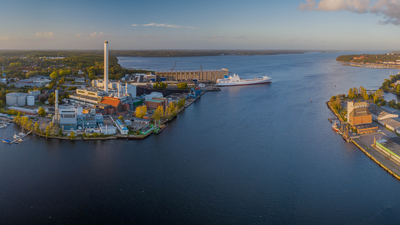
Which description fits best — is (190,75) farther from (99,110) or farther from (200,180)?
(200,180)

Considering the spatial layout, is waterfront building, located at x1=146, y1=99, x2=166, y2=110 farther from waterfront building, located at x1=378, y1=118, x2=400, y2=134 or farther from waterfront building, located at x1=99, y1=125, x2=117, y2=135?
waterfront building, located at x1=378, y1=118, x2=400, y2=134

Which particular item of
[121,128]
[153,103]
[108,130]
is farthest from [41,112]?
[153,103]

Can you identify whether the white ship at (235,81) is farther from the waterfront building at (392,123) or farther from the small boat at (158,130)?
the waterfront building at (392,123)

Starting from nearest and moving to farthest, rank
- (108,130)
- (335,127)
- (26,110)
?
(108,130) < (335,127) < (26,110)

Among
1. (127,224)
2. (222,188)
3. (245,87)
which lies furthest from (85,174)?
(245,87)

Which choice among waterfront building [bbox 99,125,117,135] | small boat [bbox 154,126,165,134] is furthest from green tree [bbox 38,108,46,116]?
small boat [bbox 154,126,165,134]

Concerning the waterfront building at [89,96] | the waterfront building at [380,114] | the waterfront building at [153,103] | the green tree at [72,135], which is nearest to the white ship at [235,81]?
the waterfront building at [153,103]
